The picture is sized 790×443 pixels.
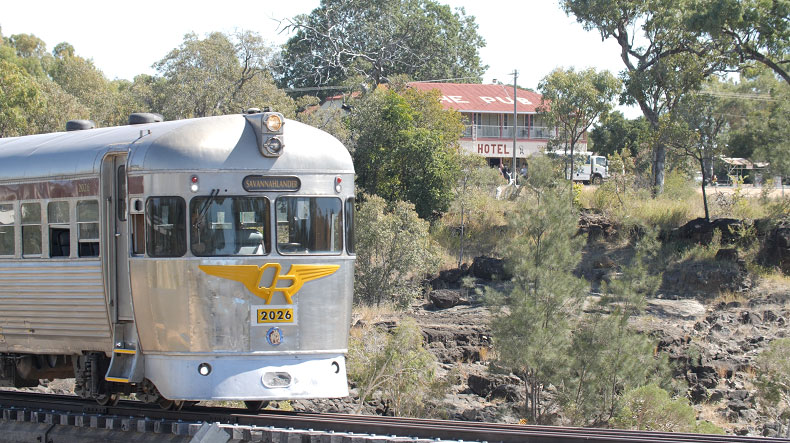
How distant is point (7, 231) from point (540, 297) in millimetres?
11366

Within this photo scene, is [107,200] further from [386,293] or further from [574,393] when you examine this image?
[386,293]

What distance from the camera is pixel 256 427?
30.2 feet

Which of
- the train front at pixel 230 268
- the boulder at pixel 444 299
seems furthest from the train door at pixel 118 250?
the boulder at pixel 444 299

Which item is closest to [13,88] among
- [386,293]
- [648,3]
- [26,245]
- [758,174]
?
[386,293]

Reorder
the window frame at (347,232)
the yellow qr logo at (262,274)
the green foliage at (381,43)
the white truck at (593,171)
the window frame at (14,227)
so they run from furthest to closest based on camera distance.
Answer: the green foliage at (381,43), the white truck at (593,171), the window frame at (14,227), the window frame at (347,232), the yellow qr logo at (262,274)

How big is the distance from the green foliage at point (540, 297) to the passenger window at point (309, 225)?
891cm

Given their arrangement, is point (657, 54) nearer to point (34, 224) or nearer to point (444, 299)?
point (444, 299)

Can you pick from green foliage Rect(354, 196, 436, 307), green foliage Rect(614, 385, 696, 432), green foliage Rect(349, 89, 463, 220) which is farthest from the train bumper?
green foliage Rect(349, 89, 463, 220)

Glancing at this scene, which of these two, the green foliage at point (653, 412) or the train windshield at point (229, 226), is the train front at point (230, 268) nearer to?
the train windshield at point (229, 226)

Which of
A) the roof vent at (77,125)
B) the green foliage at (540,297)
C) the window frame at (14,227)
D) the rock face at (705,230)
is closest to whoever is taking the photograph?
the window frame at (14,227)

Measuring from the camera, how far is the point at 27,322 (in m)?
10.9

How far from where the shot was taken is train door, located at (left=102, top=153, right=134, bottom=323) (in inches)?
389

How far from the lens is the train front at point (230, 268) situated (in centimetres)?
944

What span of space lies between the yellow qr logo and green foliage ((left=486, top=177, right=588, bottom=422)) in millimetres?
9265
